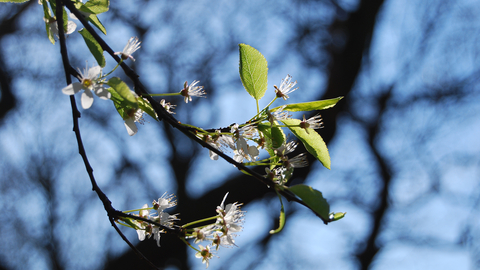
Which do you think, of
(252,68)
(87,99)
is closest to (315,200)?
(252,68)

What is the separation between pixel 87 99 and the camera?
494 mm

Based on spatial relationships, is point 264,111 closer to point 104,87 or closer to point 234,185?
point 104,87

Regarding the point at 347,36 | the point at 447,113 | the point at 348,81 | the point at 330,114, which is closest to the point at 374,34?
the point at 347,36

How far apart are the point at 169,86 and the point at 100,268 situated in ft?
5.34

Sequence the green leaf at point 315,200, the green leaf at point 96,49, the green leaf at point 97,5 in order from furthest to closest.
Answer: the green leaf at point 97,5, the green leaf at point 96,49, the green leaf at point 315,200

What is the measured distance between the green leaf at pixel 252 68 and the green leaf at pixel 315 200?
0.80 feet

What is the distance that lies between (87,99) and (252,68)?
11.5 inches

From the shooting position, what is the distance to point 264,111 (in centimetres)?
56

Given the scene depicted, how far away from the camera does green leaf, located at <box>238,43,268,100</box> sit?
0.57 m

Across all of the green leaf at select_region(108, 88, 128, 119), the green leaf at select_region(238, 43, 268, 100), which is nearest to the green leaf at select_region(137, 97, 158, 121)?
the green leaf at select_region(108, 88, 128, 119)

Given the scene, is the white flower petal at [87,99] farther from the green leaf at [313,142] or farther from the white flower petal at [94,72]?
the green leaf at [313,142]

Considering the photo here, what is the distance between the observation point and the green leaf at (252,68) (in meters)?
0.57

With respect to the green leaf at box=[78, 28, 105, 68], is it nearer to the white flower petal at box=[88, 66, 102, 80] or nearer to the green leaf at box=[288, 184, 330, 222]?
the white flower petal at box=[88, 66, 102, 80]

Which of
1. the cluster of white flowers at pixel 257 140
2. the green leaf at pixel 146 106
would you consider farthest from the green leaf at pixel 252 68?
the green leaf at pixel 146 106
